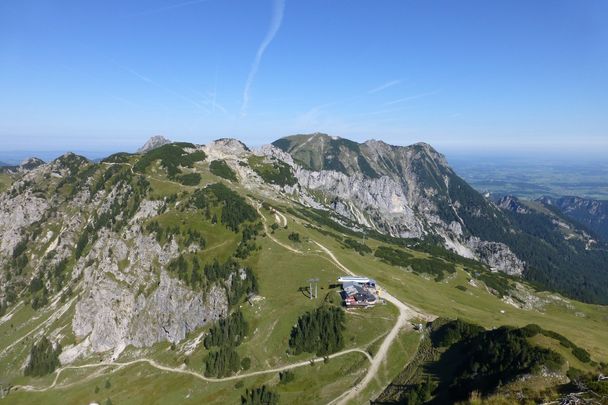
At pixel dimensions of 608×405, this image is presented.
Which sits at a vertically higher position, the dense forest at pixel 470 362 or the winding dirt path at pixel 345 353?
the dense forest at pixel 470 362

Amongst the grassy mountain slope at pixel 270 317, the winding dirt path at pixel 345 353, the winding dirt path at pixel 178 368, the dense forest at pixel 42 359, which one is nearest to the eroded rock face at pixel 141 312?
the grassy mountain slope at pixel 270 317

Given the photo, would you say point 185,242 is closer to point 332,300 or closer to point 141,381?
point 141,381

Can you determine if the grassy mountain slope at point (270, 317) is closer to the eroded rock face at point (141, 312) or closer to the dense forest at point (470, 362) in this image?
the eroded rock face at point (141, 312)

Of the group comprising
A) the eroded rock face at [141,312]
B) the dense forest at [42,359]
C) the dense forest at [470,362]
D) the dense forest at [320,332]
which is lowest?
the dense forest at [42,359]

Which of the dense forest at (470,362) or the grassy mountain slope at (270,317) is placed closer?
the dense forest at (470,362)

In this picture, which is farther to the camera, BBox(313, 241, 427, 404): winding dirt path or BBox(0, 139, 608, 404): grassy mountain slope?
BBox(0, 139, 608, 404): grassy mountain slope

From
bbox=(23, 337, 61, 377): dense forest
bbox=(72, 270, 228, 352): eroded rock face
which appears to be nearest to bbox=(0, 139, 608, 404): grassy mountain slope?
bbox=(72, 270, 228, 352): eroded rock face

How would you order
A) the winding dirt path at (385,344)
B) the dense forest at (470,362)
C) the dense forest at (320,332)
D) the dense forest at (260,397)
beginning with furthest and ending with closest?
1. the dense forest at (320,332)
2. the dense forest at (260,397)
3. the winding dirt path at (385,344)
4. the dense forest at (470,362)

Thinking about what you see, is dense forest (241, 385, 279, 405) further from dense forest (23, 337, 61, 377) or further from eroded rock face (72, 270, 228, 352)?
Answer: dense forest (23, 337, 61, 377)
